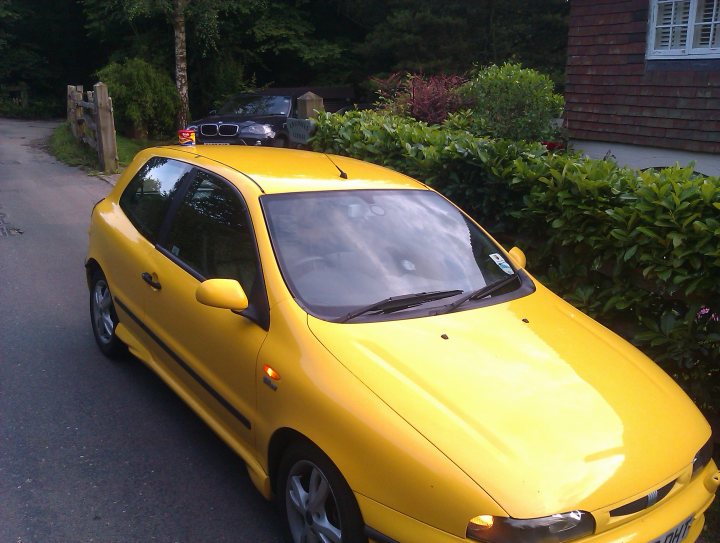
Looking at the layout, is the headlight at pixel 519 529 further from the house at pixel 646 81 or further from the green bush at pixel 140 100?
the green bush at pixel 140 100

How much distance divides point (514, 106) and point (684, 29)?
7.87ft

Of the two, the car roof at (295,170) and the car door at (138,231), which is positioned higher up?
the car roof at (295,170)

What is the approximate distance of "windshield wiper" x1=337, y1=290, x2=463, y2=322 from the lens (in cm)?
309

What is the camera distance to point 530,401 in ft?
8.67

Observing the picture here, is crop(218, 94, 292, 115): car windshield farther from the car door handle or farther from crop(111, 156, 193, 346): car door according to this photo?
the car door handle

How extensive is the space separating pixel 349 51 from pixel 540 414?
2382 centimetres

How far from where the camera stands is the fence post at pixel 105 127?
43.3 ft

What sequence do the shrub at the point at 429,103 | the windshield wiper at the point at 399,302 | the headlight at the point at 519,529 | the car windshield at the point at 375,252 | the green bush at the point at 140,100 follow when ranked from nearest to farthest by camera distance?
the headlight at the point at 519,529 → the windshield wiper at the point at 399,302 → the car windshield at the point at 375,252 → the shrub at the point at 429,103 → the green bush at the point at 140,100

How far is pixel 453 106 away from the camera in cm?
1170

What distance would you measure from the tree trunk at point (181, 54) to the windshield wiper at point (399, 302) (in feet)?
52.5

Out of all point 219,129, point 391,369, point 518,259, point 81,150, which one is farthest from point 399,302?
point 81,150

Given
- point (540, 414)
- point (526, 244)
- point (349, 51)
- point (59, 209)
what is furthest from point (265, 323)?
point (349, 51)

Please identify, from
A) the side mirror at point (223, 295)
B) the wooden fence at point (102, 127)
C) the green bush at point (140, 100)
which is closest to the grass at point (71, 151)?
the wooden fence at point (102, 127)

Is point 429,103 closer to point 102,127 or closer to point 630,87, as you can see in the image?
point 630,87
